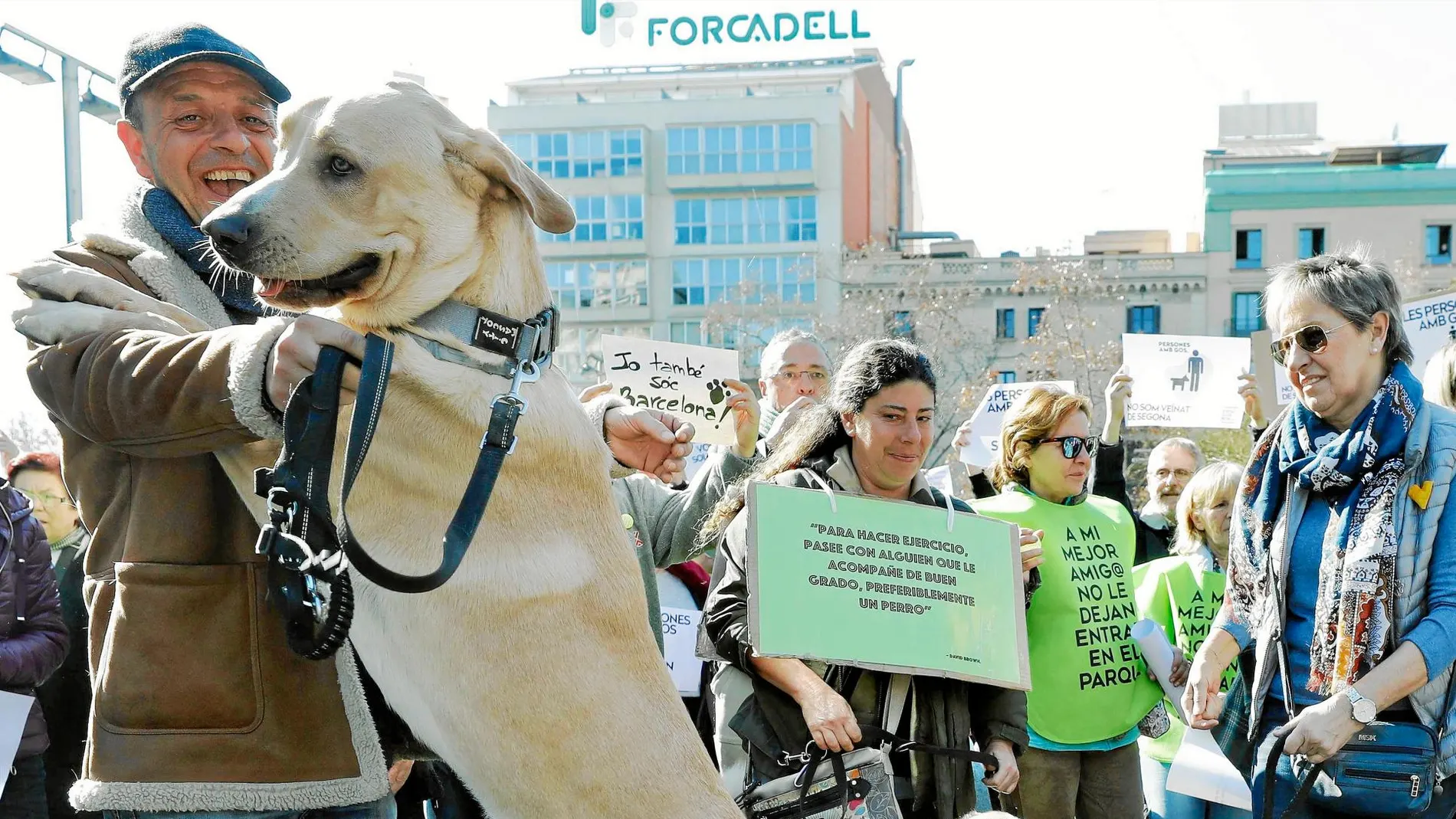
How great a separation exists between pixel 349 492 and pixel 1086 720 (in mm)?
3991

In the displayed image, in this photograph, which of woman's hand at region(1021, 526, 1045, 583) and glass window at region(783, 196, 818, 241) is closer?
woman's hand at region(1021, 526, 1045, 583)

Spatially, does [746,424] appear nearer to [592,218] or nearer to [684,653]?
[684,653]

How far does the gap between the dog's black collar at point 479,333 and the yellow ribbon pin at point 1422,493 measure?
279 centimetres

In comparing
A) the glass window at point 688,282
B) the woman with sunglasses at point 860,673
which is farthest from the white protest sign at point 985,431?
the glass window at point 688,282

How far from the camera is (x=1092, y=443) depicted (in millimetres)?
5766

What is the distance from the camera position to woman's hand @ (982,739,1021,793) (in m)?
4.17

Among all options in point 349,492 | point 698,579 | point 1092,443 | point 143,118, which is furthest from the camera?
point 698,579

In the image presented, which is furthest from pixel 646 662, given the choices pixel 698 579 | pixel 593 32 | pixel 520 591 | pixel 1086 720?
pixel 593 32

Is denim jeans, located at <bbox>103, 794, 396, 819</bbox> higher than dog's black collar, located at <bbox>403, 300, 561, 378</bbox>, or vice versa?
dog's black collar, located at <bbox>403, 300, 561, 378</bbox>

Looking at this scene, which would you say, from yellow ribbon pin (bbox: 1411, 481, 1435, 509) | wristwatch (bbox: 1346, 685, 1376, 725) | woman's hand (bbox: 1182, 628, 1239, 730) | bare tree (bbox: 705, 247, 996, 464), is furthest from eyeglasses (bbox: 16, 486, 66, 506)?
bare tree (bbox: 705, 247, 996, 464)

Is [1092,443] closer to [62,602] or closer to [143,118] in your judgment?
[143,118]

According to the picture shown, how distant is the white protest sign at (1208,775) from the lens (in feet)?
15.0

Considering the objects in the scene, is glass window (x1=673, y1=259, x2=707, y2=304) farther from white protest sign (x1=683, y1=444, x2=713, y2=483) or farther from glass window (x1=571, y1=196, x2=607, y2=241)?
white protest sign (x1=683, y1=444, x2=713, y2=483)

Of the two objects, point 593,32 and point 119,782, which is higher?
point 593,32
